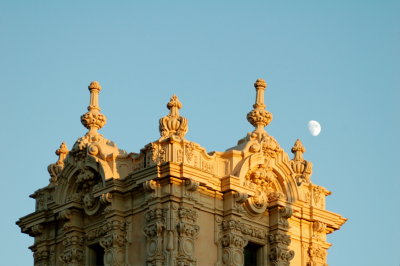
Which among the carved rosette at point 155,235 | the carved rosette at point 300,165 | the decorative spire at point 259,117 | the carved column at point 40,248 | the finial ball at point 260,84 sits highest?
the finial ball at point 260,84

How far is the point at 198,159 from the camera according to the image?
63.6 meters

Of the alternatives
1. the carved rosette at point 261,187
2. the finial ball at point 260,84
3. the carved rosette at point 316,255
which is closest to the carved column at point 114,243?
the carved rosette at point 261,187

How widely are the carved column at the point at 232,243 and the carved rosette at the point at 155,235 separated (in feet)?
8.17

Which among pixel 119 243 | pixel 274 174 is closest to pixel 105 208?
pixel 119 243

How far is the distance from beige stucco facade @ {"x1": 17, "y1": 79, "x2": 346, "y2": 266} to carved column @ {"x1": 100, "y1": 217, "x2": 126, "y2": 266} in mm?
33

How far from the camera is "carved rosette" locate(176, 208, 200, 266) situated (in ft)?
202

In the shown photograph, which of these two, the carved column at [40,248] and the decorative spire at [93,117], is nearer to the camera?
the carved column at [40,248]

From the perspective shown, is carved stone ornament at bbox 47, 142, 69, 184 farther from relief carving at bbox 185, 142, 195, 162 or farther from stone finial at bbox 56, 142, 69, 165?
relief carving at bbox 185, 142, 195, 162

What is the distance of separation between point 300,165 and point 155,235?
762 centimetres

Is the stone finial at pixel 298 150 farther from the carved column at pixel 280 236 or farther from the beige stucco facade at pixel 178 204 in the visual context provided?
the carved column at pixel 280 236

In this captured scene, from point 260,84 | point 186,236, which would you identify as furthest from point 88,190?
point 260,84

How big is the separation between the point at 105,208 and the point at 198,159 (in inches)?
140

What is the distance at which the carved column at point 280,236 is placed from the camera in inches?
2542

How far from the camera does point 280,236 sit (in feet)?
212
